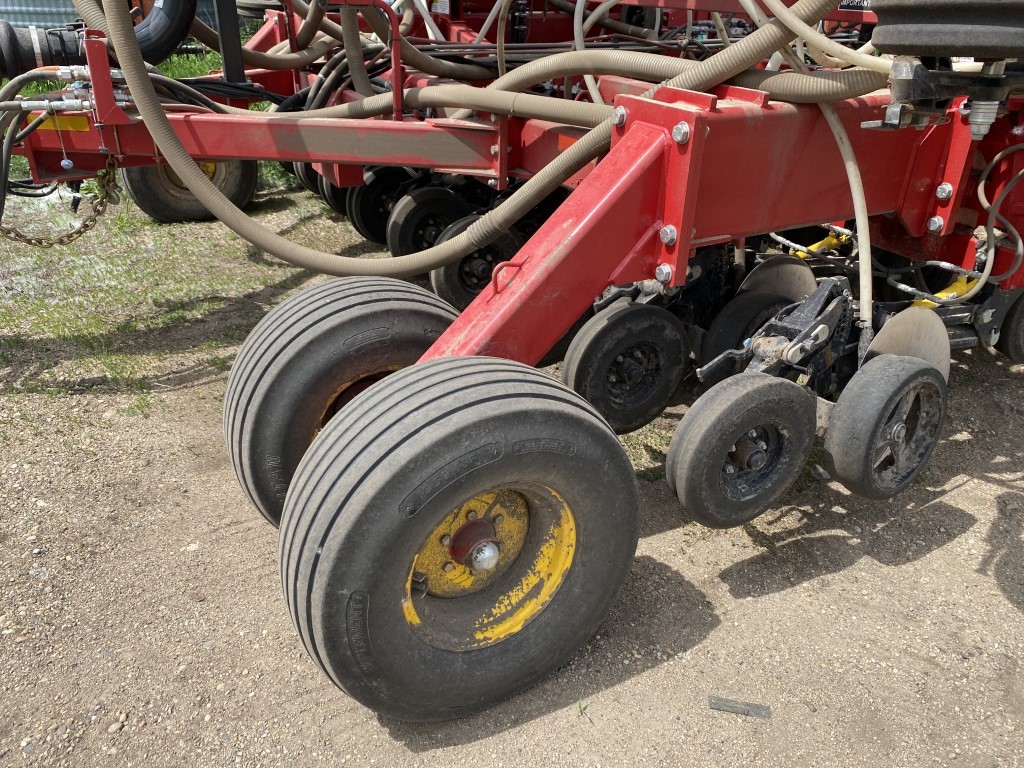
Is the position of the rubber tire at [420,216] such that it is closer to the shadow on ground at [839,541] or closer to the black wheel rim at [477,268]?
the black wheel rim at [477,268]

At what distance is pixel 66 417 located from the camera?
3549 mm

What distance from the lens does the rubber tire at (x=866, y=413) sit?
2490 mm

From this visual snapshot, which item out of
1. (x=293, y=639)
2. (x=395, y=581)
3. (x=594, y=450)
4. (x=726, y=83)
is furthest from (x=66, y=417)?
(x=726, y=83)

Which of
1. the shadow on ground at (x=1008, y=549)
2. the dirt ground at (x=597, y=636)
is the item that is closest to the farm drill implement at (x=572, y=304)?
the dirt ground at (x=597, y=636)

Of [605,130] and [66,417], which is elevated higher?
[605,130]

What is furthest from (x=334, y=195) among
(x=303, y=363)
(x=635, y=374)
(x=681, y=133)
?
(x=681, y=133)

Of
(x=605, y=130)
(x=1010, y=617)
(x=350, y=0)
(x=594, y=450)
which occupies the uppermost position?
(x=350, y=0)

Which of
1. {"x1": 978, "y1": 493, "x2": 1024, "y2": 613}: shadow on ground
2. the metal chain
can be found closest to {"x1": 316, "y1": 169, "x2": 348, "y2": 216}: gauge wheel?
the metal chain

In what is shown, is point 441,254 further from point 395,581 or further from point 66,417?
point 66,417

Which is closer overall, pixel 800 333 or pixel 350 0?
pixel 800 333

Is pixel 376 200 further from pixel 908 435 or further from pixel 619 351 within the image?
pixel 908 435

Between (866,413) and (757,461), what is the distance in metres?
0.34

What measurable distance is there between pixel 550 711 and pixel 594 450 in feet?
2.31

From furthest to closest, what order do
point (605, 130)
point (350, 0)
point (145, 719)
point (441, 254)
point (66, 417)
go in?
point (66, 417)
point (350, 0)
point (441, 254)
point (605, 130)
point (145, 719)
